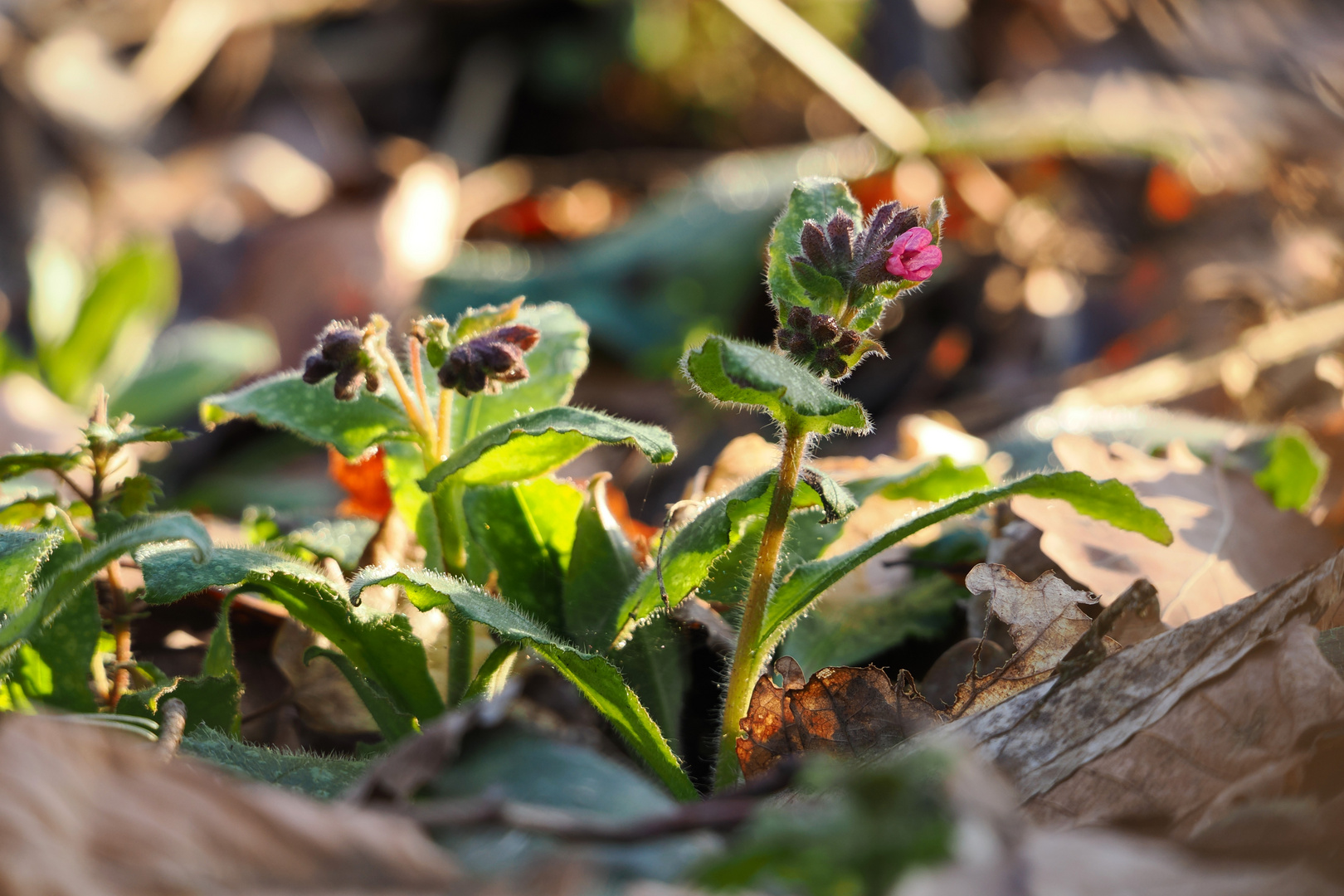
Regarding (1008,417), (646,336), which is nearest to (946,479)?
(1008,417)

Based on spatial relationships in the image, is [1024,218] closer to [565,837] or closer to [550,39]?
[550,39]

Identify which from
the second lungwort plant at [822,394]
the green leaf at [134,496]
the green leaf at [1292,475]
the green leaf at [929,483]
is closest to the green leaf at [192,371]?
the green leaf at [134,496]

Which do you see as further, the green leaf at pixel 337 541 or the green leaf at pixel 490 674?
the green leaf at pixel 337 541

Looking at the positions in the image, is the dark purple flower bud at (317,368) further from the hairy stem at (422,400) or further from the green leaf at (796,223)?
the green leaf at (796,223)

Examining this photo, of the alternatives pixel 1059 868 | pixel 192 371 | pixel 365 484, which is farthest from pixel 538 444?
pixel 192 371

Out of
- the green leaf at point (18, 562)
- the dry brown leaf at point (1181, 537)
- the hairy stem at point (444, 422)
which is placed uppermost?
the hairy stem at point (444, 422)

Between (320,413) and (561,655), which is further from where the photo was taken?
(320,413)

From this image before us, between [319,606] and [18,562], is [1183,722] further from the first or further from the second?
[18,562]
